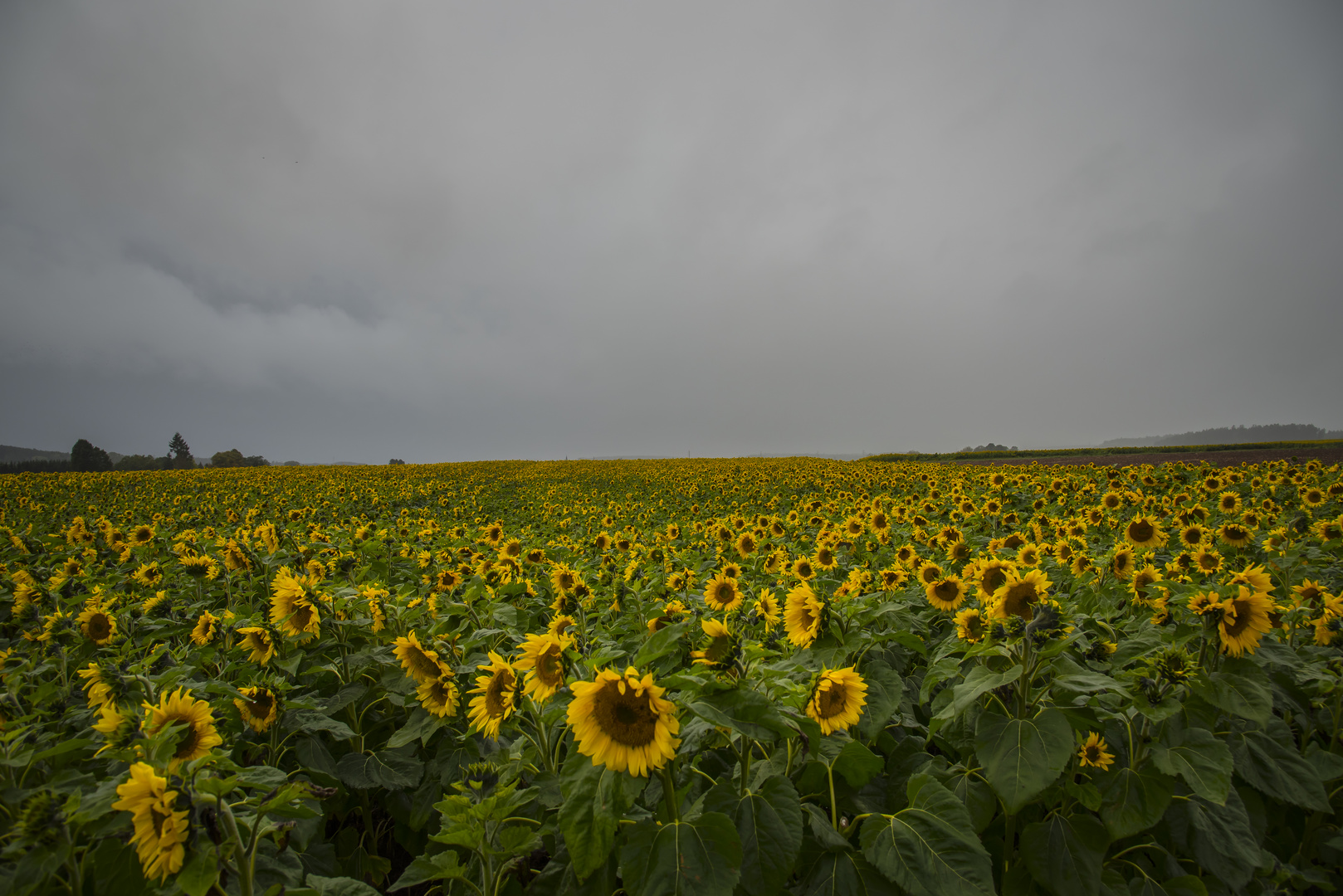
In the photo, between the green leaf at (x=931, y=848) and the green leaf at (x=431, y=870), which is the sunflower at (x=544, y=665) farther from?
the green leaf at (x=931, y=848)

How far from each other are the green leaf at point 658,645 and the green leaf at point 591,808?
0.34m

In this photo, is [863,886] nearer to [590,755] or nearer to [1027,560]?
[590,755]

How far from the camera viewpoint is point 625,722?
158 cm

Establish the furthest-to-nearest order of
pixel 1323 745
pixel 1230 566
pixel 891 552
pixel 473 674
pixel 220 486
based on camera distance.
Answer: pixel 220 486
pixel 891 552
pixel 1230 566
pixel 473 674
pixel 1323 745

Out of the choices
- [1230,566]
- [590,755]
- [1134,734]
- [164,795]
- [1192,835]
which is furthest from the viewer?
[1230,566]

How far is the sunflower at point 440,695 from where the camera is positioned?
2.66m

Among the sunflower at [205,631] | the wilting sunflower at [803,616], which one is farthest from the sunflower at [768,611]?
the sunflower at [205,631]

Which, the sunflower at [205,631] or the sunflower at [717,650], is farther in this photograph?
the sunflower at [205,631]

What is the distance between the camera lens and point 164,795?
129cm

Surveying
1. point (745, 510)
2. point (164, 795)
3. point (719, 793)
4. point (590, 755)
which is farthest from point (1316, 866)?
point (745, 510)

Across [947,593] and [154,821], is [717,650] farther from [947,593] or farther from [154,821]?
[947,593]

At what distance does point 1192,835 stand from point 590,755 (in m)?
2.50

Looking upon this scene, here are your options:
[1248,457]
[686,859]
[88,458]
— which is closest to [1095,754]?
[686,859]

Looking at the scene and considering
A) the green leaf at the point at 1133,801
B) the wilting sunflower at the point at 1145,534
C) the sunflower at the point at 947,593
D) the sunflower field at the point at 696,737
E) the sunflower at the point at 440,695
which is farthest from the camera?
the wilting sunflower at the point at 1145,534
